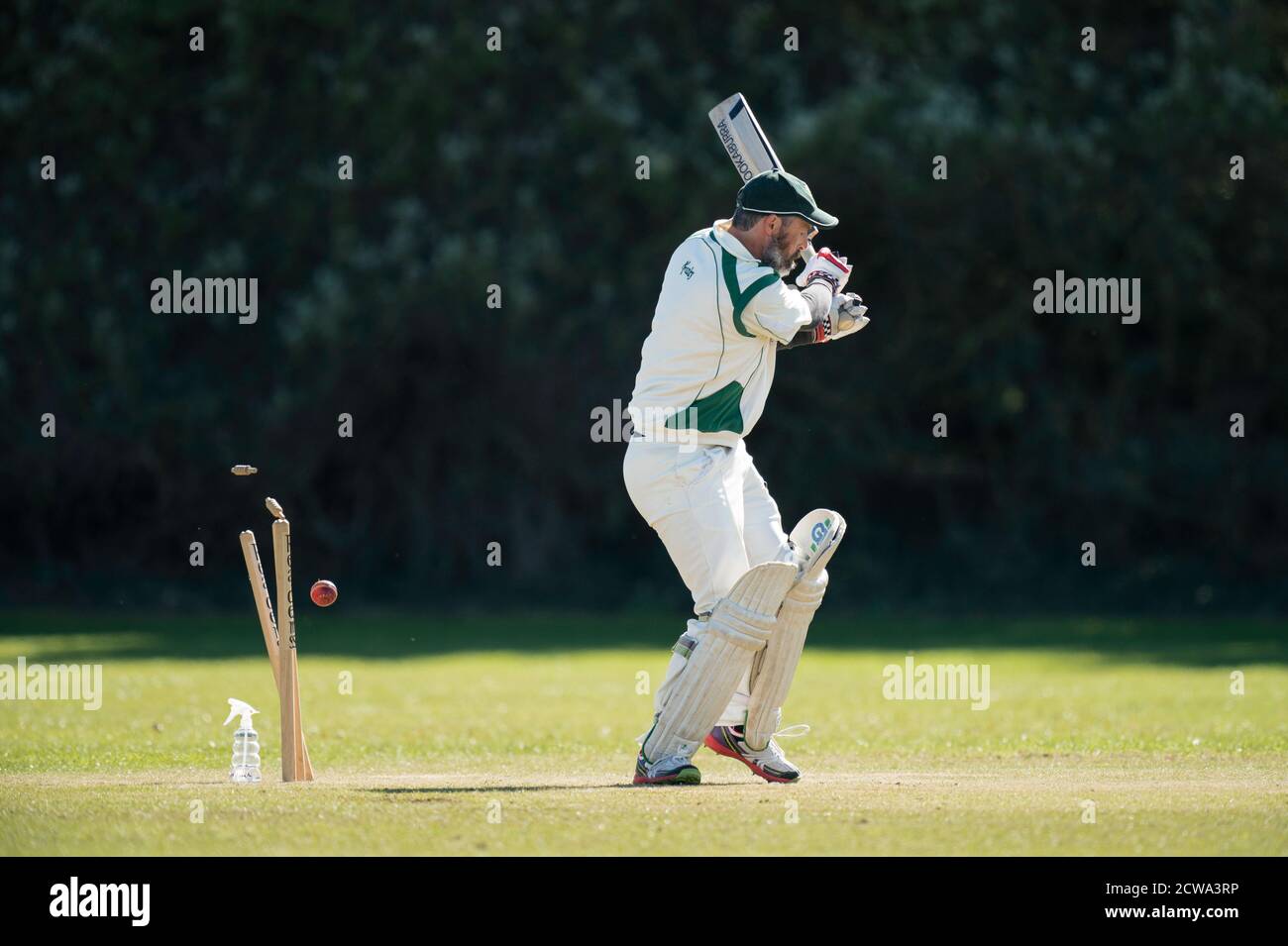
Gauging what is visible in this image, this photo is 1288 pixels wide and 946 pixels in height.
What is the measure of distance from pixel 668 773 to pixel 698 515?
110 centimetres

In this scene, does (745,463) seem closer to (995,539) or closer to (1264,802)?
(1264,802)

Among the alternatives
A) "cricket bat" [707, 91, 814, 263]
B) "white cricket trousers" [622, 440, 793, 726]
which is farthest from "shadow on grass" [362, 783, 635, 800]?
"cricket bat" [707, 91, 814, 263]

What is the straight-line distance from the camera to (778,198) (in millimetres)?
8344

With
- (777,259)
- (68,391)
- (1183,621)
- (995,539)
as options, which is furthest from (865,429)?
(777,259)

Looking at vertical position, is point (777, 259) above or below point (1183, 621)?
above

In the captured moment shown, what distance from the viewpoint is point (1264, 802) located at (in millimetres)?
7473

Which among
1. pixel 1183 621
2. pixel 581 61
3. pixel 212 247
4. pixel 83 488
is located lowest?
pixel 1183 621

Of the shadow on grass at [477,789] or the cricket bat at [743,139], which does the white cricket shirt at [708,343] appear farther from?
the shadow on grass at [477,789]

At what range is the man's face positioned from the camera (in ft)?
27.8

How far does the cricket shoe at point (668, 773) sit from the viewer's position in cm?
811

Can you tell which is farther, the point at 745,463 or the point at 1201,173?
the point at 1201,173

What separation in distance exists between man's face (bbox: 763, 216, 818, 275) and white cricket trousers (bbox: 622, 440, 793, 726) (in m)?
0.86

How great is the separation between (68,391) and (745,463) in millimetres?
15863

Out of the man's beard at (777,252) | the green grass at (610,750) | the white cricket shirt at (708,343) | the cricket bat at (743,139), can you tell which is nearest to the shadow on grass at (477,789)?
the green grass at (610,750)
